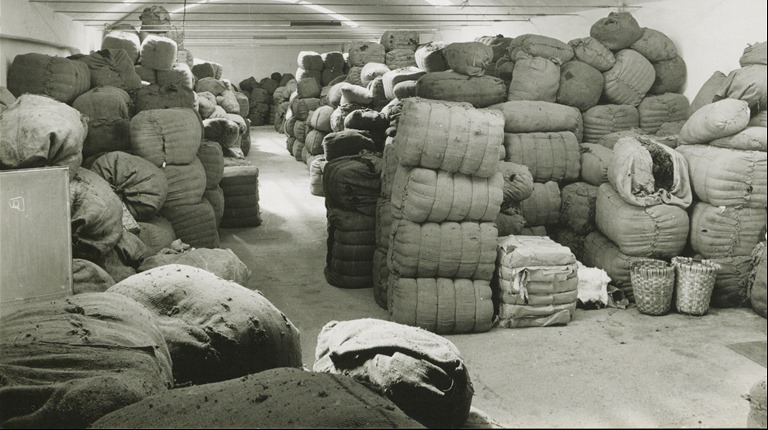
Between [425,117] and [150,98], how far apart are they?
9.22 ft

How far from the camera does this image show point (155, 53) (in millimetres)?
9750

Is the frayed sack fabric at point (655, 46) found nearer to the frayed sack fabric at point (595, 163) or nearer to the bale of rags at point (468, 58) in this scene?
the frayed sack fabric at point (595, 163)

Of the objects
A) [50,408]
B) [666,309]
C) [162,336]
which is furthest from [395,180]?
[50,408]

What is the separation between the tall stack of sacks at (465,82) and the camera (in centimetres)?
604

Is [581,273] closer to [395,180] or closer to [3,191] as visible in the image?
[395,180]

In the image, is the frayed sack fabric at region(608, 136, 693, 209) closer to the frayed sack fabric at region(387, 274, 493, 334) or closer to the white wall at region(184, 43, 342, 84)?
the frayed sack fabric at region(387, 274, 493, 334)

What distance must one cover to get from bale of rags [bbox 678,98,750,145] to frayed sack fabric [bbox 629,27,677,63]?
55.7 inches

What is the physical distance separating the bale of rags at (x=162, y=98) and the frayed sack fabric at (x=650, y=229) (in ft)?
12.8

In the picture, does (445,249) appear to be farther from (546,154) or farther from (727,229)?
(727,229)

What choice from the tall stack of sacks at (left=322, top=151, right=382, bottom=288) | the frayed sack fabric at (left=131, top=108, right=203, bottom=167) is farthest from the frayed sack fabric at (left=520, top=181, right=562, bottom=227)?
the frayed sack fabric at (left=131, top=108, right=203, bottom=167)

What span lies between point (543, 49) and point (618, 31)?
718 millimetres

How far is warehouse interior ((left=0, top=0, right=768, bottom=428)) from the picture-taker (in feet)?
7.10

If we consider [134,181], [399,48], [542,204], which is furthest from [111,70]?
[399,48]

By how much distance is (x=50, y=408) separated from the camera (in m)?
1.85
